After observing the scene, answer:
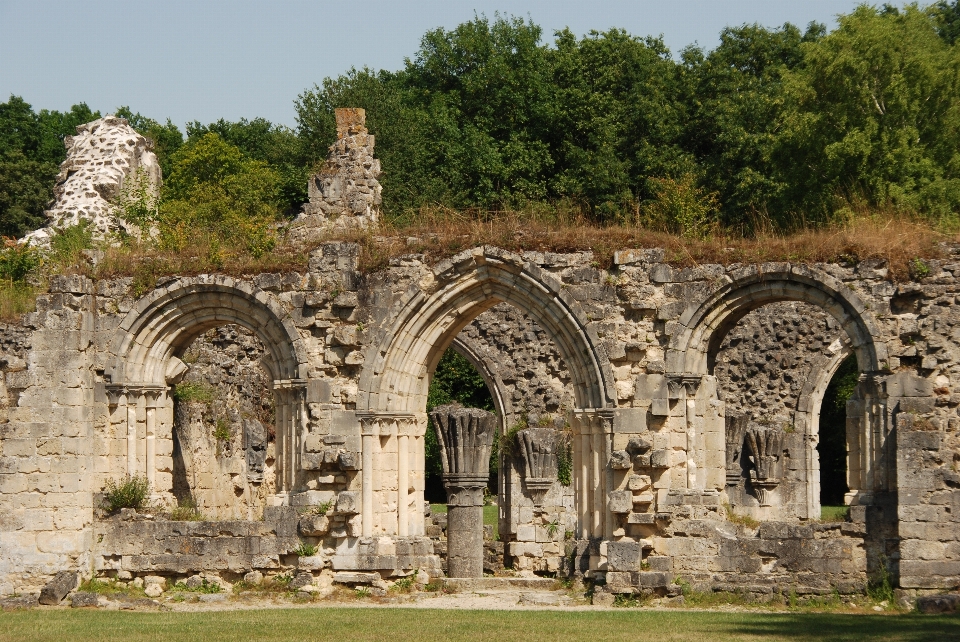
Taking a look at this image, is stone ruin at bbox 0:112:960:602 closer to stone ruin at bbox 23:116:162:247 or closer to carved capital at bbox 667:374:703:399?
carved capital at bbox 667:374:703:399

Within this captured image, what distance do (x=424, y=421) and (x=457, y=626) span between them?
441 centimetres

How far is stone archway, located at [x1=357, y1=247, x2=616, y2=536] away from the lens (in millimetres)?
20109

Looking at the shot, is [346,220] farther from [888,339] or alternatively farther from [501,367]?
[888,339]

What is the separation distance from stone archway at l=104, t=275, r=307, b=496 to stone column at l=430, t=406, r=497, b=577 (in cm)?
348

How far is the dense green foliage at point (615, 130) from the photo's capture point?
29.3 m

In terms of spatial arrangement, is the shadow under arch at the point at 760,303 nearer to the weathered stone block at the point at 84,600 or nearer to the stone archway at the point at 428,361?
the stone archway at the point at 428,361

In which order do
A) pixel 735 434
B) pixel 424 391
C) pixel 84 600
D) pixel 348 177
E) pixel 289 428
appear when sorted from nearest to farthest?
pixel 84 600, pixel 289 428, pixel 424 391, pixel 348 177, pixel 735 434

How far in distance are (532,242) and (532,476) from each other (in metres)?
5.54

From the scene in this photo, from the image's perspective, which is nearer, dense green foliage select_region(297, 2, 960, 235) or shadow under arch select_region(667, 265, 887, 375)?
shadow under arch select_region(667, 265, 887, 375)

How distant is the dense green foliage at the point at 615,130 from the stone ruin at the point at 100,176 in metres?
1.07

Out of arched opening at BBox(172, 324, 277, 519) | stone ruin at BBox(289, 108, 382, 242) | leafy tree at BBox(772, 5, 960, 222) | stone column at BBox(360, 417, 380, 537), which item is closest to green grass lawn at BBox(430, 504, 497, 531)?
stone ruin at BBox(289, 108, 382, 242)

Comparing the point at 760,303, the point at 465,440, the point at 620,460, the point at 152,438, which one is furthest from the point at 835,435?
the point at 152,438

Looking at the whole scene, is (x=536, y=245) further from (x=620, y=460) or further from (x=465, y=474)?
(x=465, y=474)

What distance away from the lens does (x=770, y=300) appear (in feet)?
66.3
